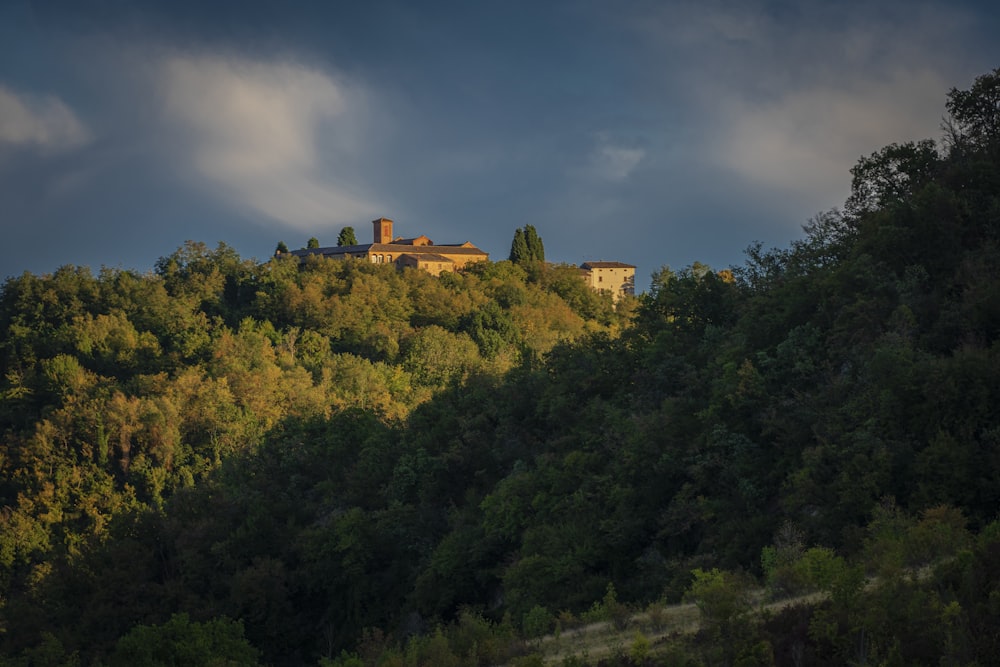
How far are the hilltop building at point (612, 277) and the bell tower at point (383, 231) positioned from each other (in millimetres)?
19624

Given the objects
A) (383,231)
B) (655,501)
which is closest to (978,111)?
(655,501)

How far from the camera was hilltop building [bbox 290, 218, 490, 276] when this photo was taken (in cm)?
10038

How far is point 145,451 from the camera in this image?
6281 cm

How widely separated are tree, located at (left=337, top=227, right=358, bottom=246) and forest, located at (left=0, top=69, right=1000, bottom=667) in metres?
50.7

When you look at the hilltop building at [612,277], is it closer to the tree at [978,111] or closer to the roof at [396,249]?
the roof at [396,249]

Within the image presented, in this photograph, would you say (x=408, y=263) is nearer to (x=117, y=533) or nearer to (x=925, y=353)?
(x=117, y=533)

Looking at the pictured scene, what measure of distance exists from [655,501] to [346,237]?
8278 centimetres

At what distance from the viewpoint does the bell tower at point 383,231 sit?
10762 centimetres

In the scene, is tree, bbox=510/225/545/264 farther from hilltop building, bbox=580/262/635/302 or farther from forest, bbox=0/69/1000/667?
forest, bbox=0/69/1000/667

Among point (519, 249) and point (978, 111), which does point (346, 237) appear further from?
point (978, 111)

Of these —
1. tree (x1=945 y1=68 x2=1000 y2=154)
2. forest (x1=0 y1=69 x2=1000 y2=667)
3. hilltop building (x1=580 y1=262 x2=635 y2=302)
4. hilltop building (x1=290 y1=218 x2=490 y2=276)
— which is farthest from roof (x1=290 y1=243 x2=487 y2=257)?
tree (x1=945 y1=68 x2=1000 y2=154)

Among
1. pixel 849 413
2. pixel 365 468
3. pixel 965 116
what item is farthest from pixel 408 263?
pixel 849 413

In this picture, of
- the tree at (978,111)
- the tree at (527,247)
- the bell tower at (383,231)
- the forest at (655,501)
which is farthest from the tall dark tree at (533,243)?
the tree at (978,111)

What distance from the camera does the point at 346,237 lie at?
10725cm
